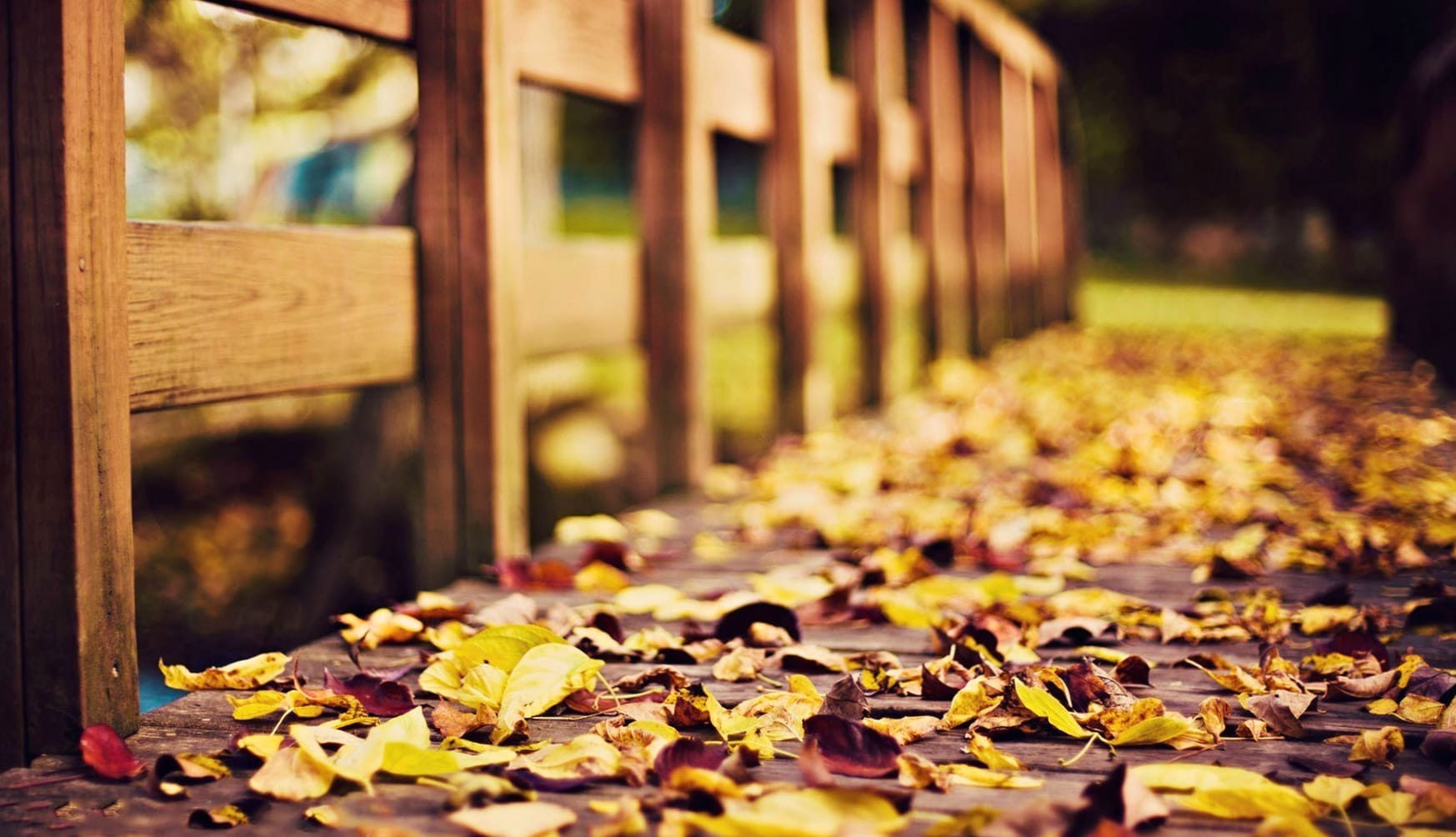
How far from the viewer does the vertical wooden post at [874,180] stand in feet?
17.7

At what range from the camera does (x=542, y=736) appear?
5.02 feet

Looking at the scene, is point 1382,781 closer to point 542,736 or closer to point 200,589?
point 542,736

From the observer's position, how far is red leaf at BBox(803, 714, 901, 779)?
136cm

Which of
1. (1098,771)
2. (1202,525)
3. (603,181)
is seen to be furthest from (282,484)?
(603,181)

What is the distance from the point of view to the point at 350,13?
2.19 m

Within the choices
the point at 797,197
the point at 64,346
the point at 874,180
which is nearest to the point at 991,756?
the point at 64,346

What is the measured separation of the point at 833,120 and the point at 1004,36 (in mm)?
3910

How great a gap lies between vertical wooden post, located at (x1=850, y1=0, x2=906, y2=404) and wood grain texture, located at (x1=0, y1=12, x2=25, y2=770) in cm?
425

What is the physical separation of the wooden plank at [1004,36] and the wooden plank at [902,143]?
0.54 m

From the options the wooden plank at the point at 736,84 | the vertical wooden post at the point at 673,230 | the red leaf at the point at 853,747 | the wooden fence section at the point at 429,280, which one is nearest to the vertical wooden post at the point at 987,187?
the wooden fence section at the point at 429,280

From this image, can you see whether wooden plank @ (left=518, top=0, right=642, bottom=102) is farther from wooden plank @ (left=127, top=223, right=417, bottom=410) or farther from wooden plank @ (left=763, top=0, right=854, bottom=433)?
wooden plank @ (left=763, top=0, right=854, bottom=433)

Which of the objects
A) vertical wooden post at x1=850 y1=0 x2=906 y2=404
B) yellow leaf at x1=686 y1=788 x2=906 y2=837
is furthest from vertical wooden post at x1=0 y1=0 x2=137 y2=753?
vertical wooden post at x1=850 y1=0 x2=906 y2=404

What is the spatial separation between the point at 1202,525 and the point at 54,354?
2.26 m

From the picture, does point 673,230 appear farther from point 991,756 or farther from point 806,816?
point 806,816
